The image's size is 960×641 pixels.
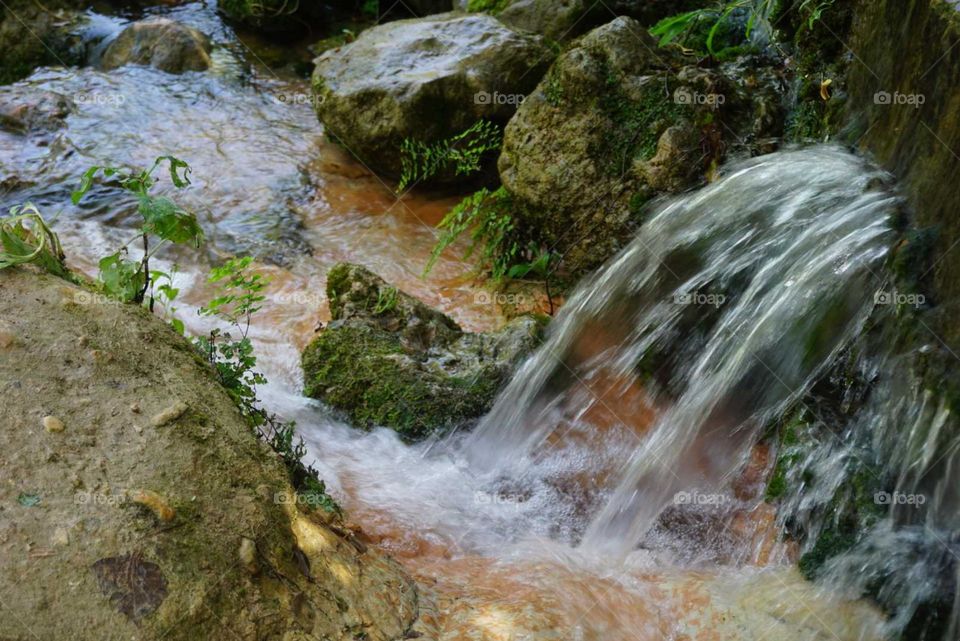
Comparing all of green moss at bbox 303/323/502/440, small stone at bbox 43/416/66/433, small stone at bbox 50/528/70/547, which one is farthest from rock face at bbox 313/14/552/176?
small stone at bbox 50/528/70/547

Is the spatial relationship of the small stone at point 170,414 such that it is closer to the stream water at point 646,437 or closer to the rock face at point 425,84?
the stream water at point 646,437

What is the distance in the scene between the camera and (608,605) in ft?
10.8

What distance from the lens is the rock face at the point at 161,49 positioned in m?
9.07

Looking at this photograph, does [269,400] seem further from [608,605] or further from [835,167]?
[835,167]

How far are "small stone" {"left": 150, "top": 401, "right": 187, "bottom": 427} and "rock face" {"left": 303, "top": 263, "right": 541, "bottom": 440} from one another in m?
1.57

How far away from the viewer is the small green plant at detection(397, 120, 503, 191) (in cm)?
654

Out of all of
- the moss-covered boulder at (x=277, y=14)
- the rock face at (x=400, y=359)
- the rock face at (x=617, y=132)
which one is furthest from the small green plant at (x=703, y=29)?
the moss-covered boulder at (x=277, y=14)

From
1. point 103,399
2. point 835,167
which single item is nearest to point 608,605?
point 103,399

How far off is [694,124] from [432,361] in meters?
2.00

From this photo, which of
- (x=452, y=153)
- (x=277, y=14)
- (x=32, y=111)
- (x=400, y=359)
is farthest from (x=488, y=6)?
(x=400, y=359)

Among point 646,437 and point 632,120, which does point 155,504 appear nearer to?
point 646,437

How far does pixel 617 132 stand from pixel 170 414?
3358 millimetres

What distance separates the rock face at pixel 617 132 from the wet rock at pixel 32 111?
4.39 m

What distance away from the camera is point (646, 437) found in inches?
165
